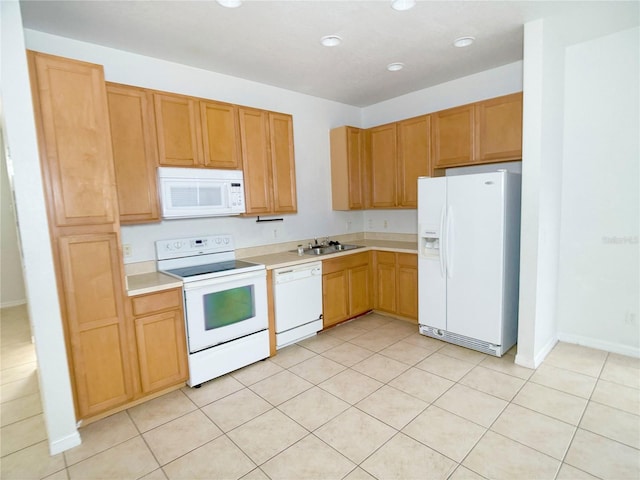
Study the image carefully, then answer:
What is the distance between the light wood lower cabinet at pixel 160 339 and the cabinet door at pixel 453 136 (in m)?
3.02

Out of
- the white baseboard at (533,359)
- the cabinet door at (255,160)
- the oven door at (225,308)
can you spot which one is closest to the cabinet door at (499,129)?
the white baseboard at (533,359)

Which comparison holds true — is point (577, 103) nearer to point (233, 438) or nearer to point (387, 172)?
point (387, 172)

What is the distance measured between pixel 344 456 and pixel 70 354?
6.10 feet

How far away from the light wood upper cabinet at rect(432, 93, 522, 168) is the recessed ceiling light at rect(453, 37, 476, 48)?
641mm

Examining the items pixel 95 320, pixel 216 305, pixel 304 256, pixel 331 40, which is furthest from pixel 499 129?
pixel 95 320

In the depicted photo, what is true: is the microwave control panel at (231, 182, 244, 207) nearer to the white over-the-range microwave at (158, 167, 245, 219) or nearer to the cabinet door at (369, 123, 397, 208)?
the white over-the-range microwave at (158, 167, 245, 219)

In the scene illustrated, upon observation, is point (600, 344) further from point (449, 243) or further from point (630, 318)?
point (449, 243)

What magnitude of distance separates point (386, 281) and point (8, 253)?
19.5ft

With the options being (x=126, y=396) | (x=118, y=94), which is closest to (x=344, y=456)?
(x=126, y=396)

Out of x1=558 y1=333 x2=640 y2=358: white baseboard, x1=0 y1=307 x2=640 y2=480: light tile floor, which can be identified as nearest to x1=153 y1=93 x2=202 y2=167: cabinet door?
x1=0 y1=307 x2=640 y2=480: light tile floor

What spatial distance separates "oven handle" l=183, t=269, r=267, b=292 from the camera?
261cm

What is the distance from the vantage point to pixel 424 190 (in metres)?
3.40

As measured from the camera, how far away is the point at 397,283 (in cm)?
398

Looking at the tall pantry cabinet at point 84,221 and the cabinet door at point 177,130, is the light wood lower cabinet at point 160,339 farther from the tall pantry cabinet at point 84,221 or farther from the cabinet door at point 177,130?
the cabinet door at point 177,130
